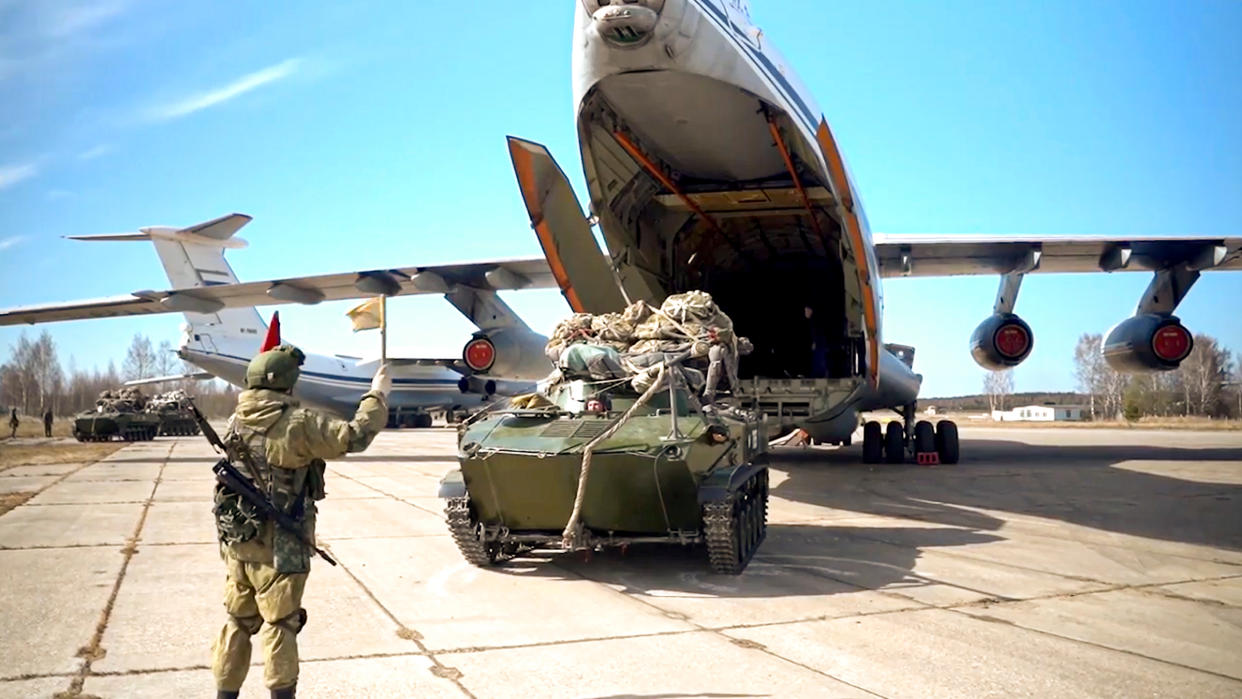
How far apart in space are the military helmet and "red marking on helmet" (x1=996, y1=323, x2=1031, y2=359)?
47.9 ft

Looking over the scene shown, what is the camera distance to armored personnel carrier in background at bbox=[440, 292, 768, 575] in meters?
7.21

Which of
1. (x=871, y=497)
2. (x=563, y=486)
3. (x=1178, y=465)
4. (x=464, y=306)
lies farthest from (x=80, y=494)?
(x=1178, y=465)

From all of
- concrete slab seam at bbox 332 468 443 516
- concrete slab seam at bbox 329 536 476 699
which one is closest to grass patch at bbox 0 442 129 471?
concrete slab seam at bbox 332 468 443 516

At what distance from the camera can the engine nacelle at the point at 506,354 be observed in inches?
658

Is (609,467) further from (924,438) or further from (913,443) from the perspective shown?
(913,443)

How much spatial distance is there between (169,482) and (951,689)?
14838 millimetres

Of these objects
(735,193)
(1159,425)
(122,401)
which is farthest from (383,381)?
(1159,425)

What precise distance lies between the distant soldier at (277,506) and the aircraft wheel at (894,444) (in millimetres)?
15602

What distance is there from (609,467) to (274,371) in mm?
3238

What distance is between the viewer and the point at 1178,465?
57.7 ft

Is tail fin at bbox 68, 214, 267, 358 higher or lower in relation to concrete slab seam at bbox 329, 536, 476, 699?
higher

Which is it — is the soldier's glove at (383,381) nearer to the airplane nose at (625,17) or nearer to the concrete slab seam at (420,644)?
the concrete slab seam at (420,644)

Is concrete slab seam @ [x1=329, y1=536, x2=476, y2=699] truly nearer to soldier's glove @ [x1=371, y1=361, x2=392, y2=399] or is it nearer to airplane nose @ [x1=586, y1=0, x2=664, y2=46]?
soldier's glove @ [x1=371, y1=361, x2=392, y2=399]

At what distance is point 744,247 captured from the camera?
15312 mm
